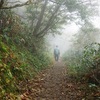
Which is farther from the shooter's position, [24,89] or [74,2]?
[74,2]

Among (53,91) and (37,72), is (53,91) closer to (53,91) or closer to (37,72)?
(53,91)

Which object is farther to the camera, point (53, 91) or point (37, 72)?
point (37, 72)

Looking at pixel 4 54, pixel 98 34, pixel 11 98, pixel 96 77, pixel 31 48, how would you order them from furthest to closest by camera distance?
pixel 98 34 → pixel 31 48 → pixel 4 54 → pixel 96 77 → pixel 11 98

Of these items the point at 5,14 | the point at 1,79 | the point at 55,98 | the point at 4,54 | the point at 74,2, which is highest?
the point at 74,2

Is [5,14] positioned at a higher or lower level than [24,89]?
higher

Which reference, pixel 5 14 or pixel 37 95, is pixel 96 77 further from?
pixel 5 14

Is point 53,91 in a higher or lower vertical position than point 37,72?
lower

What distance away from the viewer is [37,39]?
16.3 meters

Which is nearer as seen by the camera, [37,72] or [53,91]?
[53,91]

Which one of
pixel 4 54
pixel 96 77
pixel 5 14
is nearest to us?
pixel 96 77

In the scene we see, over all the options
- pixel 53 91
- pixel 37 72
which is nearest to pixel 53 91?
pixel 53 91

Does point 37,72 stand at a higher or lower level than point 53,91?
higher

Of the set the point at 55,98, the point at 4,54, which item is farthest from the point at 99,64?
the point at 4,54

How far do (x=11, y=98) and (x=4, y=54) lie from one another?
2.87 m
